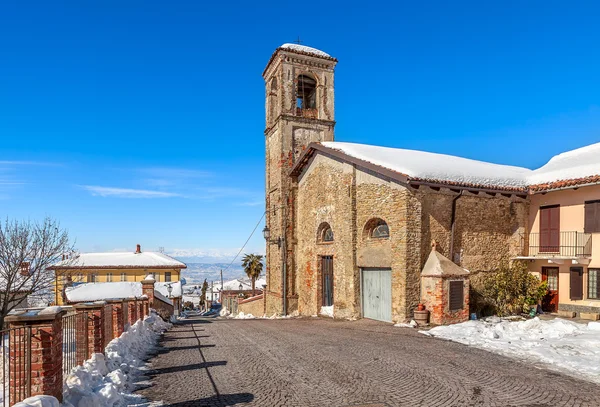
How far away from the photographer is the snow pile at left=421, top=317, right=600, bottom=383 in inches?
350

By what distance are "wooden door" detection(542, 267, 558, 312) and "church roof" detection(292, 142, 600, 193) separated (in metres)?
3.47

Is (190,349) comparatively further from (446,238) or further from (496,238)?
(496,238)

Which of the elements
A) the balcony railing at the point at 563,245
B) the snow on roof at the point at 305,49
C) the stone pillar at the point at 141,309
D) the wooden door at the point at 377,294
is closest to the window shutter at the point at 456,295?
the wooden door at the point at 377,294

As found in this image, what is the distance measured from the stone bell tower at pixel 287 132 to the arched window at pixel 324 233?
2.93 m

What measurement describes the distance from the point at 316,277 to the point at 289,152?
24.9ft

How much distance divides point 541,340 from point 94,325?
1142 centimetres

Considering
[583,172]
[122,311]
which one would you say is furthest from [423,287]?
[122,311]

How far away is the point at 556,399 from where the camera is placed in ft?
21.5

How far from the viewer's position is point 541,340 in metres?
11.3

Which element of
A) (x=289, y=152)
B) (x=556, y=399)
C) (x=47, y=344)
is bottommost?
(x=556, y=399)

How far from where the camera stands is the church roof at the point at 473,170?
1536cm

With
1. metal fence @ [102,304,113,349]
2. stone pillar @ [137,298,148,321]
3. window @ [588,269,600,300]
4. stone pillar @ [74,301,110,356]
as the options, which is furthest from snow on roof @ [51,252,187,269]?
stone pillar @ [74,301,110,356]

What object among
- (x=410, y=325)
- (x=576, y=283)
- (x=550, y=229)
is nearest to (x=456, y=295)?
(x=410, y=325)

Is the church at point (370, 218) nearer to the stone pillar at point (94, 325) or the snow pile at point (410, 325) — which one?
the snow pile at point (410, 325)
